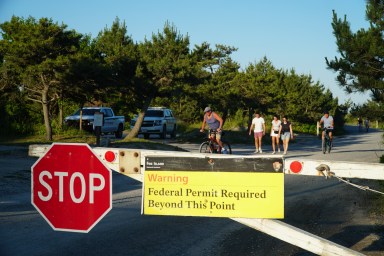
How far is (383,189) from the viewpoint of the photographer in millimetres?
10438

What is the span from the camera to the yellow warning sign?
398 cm

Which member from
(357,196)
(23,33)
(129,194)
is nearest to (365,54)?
(357,196)

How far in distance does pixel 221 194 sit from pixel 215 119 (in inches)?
514

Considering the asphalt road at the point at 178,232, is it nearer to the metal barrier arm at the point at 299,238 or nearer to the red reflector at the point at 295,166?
the metal barrier arm at the point at 299,238

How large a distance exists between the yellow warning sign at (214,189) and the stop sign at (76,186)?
13.5 inches

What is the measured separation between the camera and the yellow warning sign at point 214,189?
398 cm

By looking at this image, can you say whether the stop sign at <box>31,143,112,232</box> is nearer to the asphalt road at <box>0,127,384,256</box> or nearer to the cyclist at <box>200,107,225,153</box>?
the asphalt road at <box>0,127,384,256</box>

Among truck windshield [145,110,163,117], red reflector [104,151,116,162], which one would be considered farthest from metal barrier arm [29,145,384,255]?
truck windshield [145,110,163,117]

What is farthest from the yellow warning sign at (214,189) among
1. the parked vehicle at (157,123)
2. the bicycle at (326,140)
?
the parked vehicle at (157,123)

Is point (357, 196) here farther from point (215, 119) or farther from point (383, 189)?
point (215, 119)

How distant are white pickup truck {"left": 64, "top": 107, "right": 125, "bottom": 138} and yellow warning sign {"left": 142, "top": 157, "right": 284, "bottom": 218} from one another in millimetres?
27081

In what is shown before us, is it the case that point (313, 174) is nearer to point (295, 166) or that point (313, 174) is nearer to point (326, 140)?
point (295, 166)

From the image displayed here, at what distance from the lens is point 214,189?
13.3 feet

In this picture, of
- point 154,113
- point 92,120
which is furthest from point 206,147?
point 154,113
